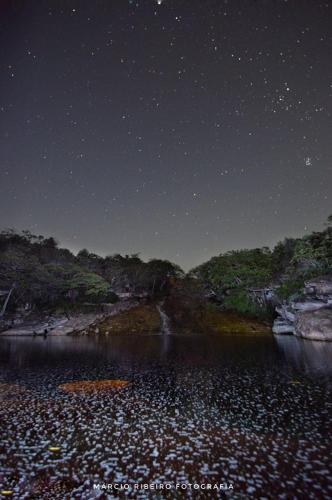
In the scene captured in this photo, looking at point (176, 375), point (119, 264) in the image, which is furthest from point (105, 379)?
point (119, 264)

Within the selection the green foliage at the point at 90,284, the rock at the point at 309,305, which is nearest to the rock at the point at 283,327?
the rock at the point at 309,305

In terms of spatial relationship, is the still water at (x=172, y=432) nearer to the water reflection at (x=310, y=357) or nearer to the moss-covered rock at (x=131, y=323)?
the water reflection at (x=310, y=357)

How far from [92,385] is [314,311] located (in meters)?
42.4

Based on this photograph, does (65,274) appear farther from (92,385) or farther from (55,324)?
(92,385)

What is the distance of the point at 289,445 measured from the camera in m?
11.3

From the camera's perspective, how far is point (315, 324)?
46.0 meters

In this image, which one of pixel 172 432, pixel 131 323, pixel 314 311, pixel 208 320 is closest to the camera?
pixel 172 432

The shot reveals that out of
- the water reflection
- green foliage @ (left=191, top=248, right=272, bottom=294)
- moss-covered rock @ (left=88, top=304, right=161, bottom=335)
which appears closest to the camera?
the water reflection

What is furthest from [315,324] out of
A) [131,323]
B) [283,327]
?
[131,323]

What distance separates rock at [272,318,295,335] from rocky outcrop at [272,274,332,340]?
1.68 feet

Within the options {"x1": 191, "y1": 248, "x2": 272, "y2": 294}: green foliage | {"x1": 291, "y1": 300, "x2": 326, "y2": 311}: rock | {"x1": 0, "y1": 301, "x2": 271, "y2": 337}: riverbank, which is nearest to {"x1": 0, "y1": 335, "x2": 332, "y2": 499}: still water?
{"x1": 291, "y1": 300, "x2": 326, "y2": 311}: rock

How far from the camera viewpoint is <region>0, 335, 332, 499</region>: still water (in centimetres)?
884

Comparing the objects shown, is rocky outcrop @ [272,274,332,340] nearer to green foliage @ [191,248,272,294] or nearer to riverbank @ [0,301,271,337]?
riverbank @ [0,301,271,337]

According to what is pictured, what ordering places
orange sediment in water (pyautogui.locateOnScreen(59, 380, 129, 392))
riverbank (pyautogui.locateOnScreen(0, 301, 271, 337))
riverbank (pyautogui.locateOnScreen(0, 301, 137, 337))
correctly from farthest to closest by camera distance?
1. riverbank (pyautogui.locateOnScreen(0, 301, 271, 337))
2. riverbank (pyautogui.locateOnScreen(0, 301, 137, 337))
3. orange sediment in water (pyautogui.locateOnScreen(59, 380, 129, 392))
